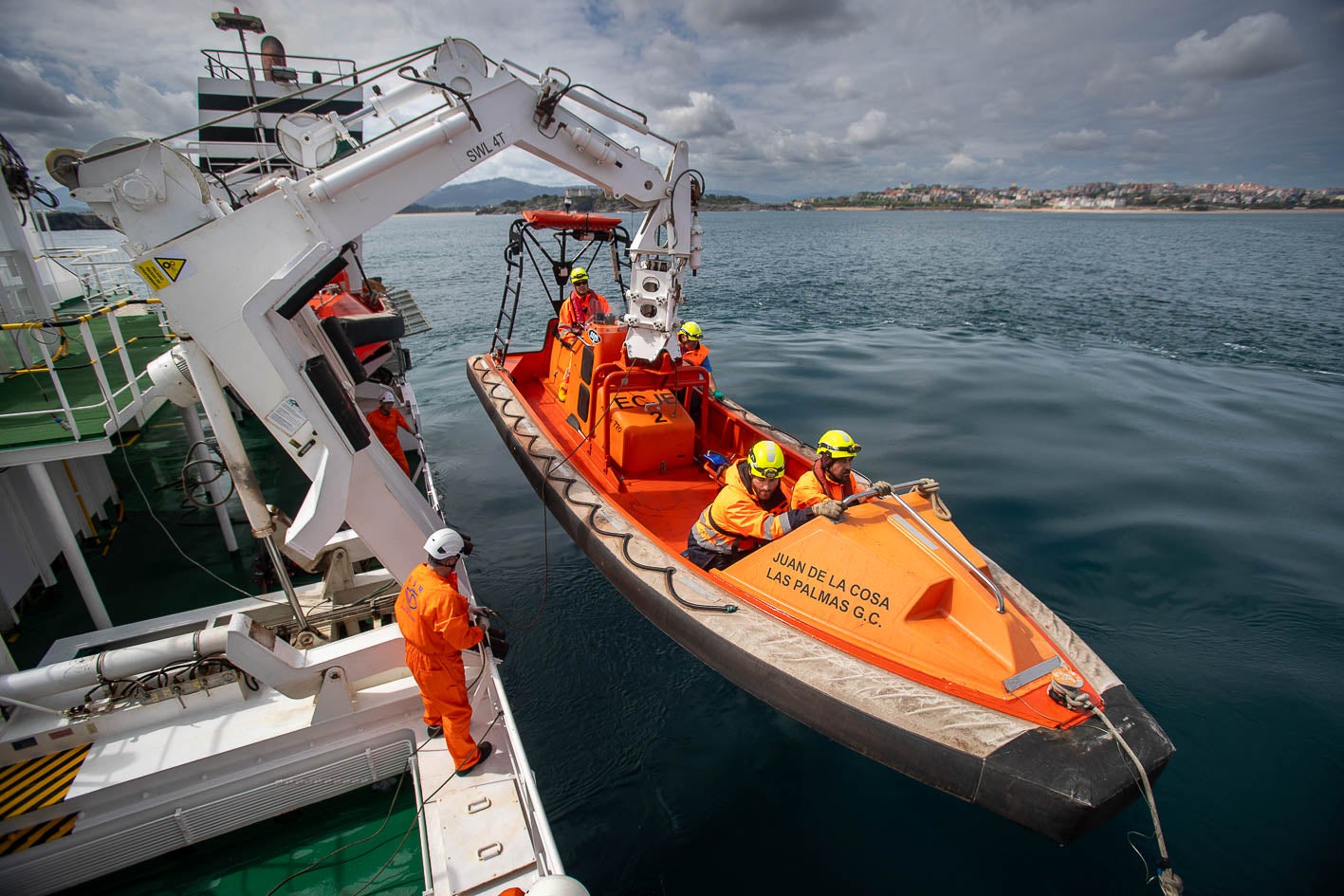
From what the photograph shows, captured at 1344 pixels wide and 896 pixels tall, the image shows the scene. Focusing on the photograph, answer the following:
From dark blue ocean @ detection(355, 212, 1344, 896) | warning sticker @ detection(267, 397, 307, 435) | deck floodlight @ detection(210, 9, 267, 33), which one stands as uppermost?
deck floodlight @ detection(210, 9, 267, 33)

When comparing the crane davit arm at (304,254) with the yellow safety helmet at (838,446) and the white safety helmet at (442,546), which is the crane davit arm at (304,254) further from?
the yellow safety helmet at (838,446)

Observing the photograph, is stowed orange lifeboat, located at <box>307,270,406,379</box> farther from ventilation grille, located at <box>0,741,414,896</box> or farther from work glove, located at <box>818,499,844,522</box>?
work glove, located at <box>818,499,844,522</box>

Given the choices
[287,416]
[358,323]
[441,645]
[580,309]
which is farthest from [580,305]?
[441,645]

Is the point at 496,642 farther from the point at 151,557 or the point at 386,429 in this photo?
the point at 151,557

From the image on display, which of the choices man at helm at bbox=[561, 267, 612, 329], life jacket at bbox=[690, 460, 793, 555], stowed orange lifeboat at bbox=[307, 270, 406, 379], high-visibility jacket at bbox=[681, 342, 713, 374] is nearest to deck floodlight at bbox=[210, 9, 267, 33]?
stowed orange lifeboat at bbox=[307, 270, 406, 379]

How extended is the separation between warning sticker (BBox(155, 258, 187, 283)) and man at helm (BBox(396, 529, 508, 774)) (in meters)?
1.63

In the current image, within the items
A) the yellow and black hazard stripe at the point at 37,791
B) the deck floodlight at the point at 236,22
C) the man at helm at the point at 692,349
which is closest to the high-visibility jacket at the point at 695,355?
the man at helm at the point at 692,349

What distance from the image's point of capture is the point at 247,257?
2.81 meters

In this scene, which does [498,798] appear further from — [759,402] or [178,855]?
[759,402]

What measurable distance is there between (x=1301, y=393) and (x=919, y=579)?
40.9 ft

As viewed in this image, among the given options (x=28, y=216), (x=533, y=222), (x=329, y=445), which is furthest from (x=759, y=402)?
(x=28, y=216)

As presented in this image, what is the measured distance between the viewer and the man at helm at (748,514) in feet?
13.1

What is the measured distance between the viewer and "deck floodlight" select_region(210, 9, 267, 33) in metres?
9.99

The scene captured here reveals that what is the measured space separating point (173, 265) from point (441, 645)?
6.96ft
